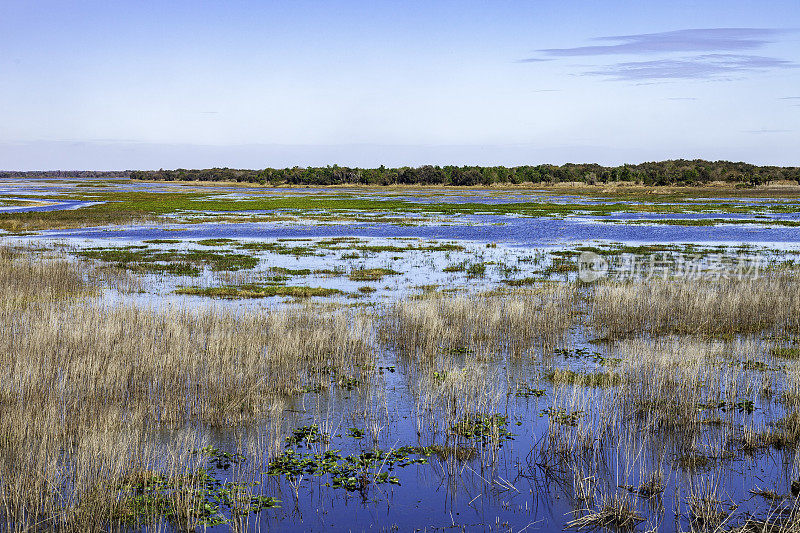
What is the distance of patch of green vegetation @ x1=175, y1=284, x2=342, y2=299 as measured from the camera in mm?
25344

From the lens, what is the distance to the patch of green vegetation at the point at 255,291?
25.3 m

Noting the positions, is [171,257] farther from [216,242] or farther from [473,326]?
[473,326]

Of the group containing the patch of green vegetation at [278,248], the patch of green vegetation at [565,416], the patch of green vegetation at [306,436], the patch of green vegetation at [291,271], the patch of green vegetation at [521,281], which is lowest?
the patch of green vegetation at [306,436]

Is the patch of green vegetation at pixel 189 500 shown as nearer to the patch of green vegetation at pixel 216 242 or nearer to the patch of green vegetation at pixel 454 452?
the patch of green vegetation at pixel 454 452

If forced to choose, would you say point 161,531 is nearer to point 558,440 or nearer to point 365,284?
point 558,440

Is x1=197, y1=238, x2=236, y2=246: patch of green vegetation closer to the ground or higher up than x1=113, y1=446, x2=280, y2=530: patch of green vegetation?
higher up

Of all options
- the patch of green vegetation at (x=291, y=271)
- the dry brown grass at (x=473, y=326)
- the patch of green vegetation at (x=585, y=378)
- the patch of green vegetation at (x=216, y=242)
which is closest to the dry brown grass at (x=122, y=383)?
the dry brown grass at (x=473, y=326)

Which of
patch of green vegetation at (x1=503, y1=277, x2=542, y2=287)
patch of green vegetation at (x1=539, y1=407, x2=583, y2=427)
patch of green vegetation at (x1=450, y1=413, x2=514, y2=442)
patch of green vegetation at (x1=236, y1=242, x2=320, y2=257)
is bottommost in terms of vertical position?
patch of green vegetation at (x1=450, y1=413, x2=514, y2=442)

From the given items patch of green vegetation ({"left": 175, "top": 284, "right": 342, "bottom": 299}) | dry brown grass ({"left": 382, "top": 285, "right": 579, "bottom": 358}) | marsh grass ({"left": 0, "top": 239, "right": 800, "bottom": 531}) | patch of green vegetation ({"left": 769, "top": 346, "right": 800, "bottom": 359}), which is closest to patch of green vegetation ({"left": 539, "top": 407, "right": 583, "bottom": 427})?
marsh grass ({"left": 0, "top": 239, "right": 800, "bottom": 531})

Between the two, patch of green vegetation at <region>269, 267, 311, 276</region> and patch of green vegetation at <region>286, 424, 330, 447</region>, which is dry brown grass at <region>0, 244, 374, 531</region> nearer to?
patch of green vegetation at <region>286, 424, 330, 447</region>

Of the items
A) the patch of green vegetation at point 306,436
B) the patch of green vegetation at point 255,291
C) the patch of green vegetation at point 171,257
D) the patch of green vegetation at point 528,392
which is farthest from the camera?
the patch of green vegetation at point 171,257

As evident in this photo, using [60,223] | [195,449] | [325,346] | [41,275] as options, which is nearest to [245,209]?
[60,223]

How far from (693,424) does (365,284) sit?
18.0 meters

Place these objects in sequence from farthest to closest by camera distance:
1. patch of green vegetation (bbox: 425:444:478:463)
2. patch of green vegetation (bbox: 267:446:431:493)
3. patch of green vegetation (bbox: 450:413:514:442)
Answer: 1. patch of green vegetation (bbox: 450:413:514:442)
2. patch of green vegetation (bbox: 425:444:478:463)
3. patch of green vegetation (bbox: 267:446:431:493)
